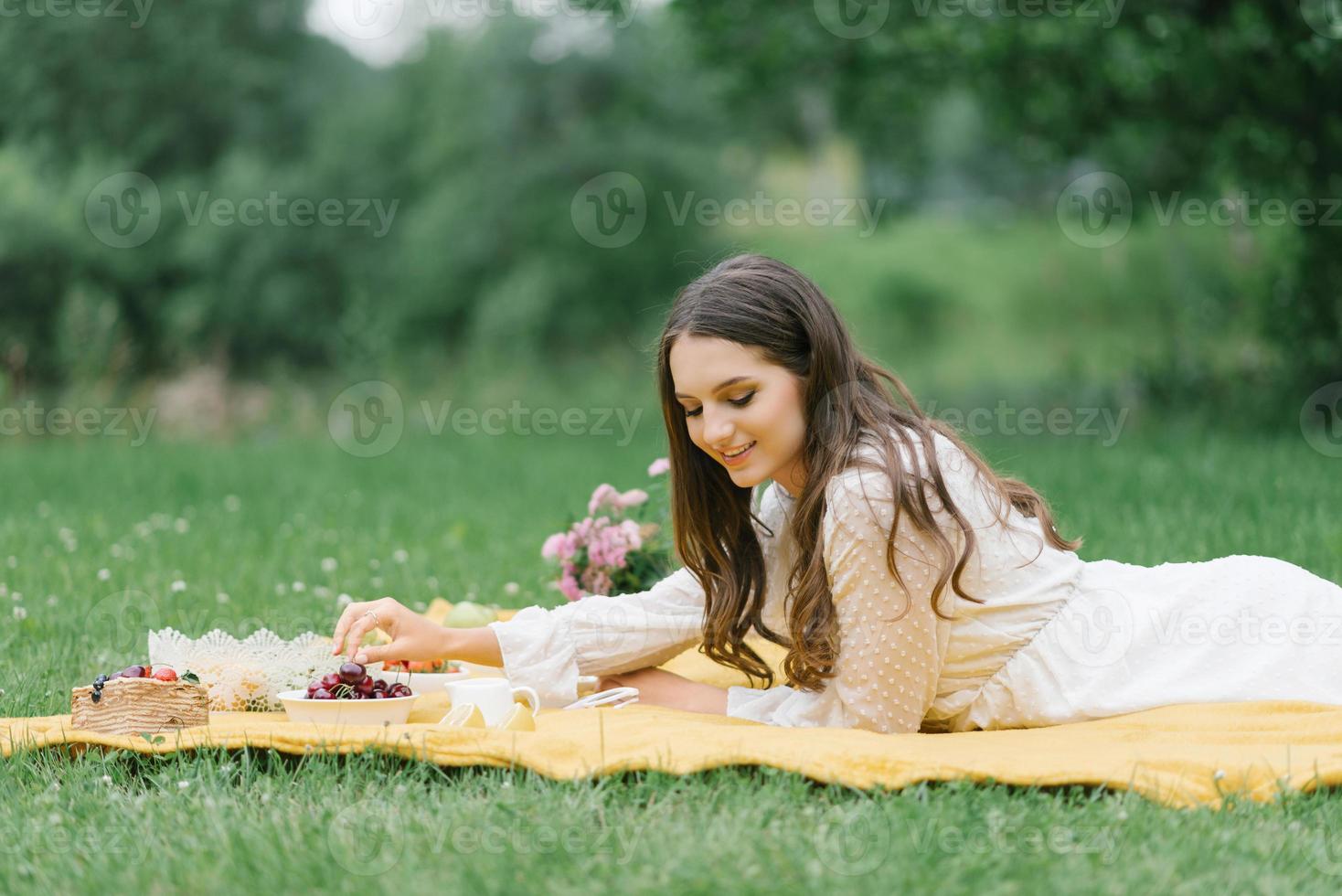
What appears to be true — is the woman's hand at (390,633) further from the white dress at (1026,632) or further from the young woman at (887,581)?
the white dress at (1026,632)

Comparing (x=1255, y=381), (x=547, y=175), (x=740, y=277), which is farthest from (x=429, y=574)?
(x=547, y=175)

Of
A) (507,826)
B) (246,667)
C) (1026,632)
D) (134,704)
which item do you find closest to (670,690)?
(1026,632)

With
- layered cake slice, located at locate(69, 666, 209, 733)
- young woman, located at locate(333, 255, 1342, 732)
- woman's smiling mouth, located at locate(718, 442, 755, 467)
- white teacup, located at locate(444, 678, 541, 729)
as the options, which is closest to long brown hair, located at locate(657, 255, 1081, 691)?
young woman, located at locate(333, 255, 1342, 732)

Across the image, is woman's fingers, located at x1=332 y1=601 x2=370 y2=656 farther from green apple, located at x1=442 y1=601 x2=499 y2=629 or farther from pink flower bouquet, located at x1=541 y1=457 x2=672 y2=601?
pink flower bouquet, located at x1=541 y1=457 x2=672 y2=601

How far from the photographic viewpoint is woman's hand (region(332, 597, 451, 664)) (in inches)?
123

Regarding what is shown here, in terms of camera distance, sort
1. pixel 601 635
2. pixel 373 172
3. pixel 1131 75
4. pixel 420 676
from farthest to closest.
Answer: pixel 373 172 → pixel 1131 75 → pixel 420 676 → pixel 601 635

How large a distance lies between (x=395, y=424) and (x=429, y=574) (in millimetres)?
7441

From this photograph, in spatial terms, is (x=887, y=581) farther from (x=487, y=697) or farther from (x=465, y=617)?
(x=465, y=617)

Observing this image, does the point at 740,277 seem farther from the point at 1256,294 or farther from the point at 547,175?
the point at 547,175

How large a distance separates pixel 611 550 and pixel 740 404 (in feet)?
4.42

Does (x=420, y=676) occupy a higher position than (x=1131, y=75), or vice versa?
(x=1131, y=75)

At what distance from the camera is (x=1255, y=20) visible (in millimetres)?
9562

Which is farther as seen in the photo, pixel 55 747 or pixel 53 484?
pixel 53 484

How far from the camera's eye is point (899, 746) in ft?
9.05
